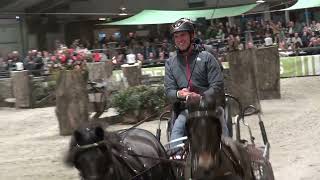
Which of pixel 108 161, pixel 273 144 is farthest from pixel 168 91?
pixel 273 144

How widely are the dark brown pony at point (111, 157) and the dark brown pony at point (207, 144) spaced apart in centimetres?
58

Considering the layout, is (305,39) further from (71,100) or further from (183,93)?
(183,93)

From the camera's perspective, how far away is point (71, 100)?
13.8 meters

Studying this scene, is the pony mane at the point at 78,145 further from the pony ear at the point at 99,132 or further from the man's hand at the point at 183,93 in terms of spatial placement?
the man's hand at the point at 183,93

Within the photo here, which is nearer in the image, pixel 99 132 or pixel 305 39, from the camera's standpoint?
pixel 99 132

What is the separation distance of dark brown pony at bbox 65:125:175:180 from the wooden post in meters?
12.9

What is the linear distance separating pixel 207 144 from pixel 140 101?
36.1ft

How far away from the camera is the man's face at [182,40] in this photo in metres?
5.20

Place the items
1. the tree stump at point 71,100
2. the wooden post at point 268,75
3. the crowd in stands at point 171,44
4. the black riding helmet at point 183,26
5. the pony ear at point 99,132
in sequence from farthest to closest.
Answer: the crowd in stands at point 171,44
the wooden post at point 268,75
the tree stump at point 71,100
the black riding helmet at point 183,26
the pony ear at point 99,132

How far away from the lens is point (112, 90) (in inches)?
685

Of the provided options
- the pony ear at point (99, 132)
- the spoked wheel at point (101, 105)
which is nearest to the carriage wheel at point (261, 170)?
the pony ear at point (99, 132)

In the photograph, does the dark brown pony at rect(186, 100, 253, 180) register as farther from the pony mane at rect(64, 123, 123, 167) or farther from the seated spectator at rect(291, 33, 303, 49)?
the seated spectator at rect(291, 33, 303, 49)

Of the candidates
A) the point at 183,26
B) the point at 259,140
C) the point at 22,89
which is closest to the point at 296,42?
the point at 22,89

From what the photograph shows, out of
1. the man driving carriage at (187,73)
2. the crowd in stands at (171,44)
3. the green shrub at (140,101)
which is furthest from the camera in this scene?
the crowd in stands at (171,44)
